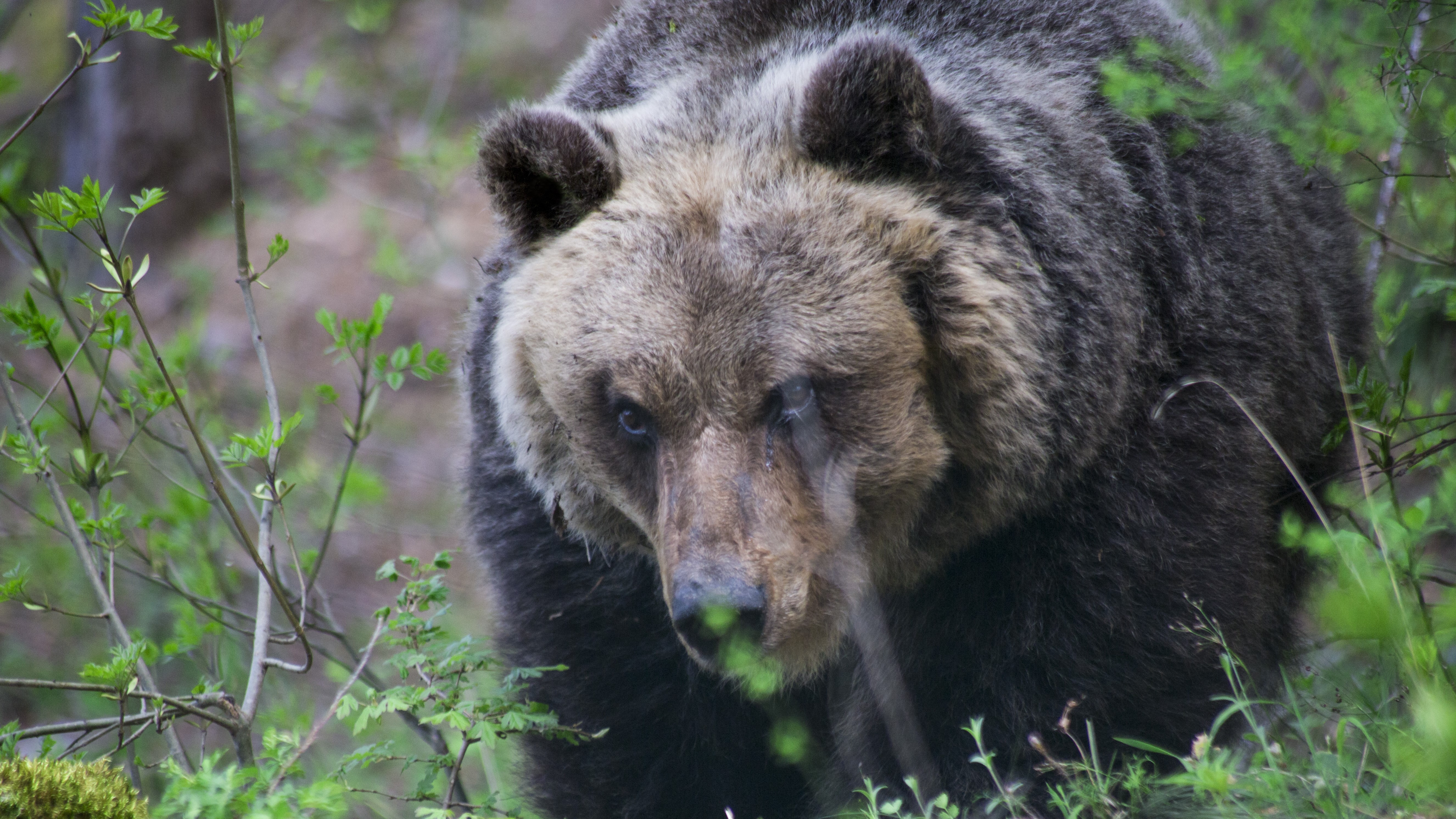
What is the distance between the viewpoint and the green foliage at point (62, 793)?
2.40 meters

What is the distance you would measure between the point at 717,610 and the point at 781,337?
26.9 inches

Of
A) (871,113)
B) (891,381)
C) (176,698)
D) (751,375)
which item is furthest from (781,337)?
(176,698)

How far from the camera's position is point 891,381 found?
2.85 meters

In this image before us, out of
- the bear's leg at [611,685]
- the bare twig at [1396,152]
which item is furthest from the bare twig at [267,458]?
the bare twig at [1396,152]

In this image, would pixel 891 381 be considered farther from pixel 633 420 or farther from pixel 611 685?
pixel 611 685

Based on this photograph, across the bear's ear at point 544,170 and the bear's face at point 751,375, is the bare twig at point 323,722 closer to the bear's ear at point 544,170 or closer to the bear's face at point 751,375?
the bear's face at point 751,375

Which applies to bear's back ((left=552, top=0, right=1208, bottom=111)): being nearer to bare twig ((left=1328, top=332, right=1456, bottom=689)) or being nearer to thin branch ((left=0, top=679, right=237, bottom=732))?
bare twig ((left=1328, top=332, right=1456, bottom=689))

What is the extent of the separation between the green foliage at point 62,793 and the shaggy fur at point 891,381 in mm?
1316

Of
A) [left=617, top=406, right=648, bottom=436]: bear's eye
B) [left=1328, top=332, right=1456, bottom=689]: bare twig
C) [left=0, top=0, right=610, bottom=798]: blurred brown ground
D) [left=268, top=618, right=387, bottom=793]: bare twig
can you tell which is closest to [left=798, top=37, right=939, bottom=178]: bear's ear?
[left=617, top=406, right=648, bottom=436]: bear's eye

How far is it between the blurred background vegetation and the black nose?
0.70 metres

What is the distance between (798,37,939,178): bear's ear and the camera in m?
2.77

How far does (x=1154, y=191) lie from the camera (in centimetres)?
331

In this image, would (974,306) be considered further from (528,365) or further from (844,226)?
(528,365)

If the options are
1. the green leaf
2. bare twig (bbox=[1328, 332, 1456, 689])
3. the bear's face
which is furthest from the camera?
the green leaf
